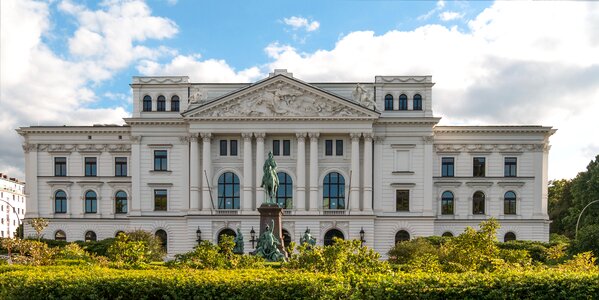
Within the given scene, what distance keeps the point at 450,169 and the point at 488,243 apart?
4061cm

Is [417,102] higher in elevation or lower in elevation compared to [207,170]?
higher

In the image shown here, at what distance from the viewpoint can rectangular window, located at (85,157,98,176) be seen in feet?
201

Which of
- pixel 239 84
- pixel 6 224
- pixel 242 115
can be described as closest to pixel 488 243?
pixel 242 115

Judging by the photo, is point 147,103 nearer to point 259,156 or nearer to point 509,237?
point 259,156

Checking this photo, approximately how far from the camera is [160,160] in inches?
2368

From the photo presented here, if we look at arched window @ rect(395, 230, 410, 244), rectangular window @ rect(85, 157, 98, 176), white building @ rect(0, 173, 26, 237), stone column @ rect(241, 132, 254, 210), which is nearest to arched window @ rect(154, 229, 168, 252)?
stone column @ rect(241, 132, 254, 210)

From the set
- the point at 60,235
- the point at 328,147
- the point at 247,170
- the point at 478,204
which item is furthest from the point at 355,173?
the point at 60,235

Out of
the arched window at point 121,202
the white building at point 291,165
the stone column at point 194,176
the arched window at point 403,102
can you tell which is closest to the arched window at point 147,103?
the white building at point 291,165

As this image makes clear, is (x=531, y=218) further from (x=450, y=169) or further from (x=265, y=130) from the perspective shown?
(x=265, y=130)

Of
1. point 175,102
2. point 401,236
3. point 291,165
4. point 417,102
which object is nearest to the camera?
point 401,236

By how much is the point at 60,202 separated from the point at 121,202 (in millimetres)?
7268

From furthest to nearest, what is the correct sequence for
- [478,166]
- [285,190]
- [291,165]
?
1. [478,166]
2. [285,190]
3. [291,165]

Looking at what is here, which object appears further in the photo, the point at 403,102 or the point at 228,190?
the point at 403,102

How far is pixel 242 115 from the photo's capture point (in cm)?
5731
